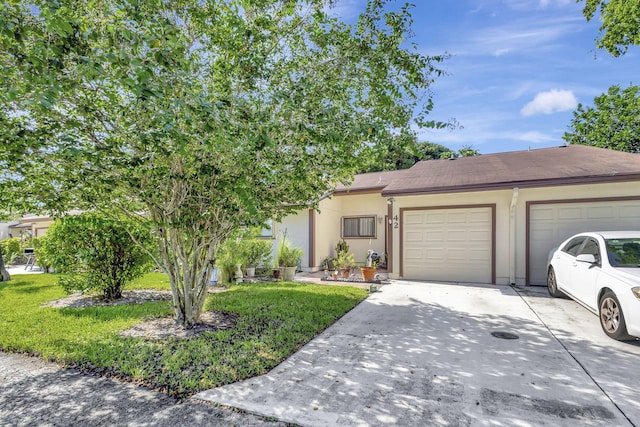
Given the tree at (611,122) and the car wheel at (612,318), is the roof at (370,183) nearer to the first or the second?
the car wheel at (612,318)

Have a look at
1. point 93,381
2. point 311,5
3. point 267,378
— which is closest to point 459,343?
point 267,378

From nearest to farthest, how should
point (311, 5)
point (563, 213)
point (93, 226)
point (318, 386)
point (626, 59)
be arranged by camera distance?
1. point (318, 386)
2. point (311, 5)
3. point (93, 226)
4. point (563, 213)
5. point (626, 59)

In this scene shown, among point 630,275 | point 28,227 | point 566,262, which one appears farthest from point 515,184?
point 28,227

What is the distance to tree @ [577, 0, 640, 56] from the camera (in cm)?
860

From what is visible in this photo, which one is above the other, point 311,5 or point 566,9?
point 566,9

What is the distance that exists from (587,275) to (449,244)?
4119mm

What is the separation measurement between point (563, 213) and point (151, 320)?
9.74 metres

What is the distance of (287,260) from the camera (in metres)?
10.1

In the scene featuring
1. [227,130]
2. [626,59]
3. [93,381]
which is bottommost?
[93,381]

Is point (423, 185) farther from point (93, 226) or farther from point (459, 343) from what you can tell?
point (93, 226)

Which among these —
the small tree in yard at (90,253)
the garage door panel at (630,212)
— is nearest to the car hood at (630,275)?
the garage door panel at (630,212)

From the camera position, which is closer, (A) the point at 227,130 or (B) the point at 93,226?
(A) the point at 227,130

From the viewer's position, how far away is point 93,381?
3.29m

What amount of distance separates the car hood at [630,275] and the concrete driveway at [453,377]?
2.85ft
